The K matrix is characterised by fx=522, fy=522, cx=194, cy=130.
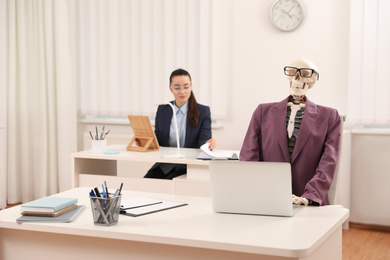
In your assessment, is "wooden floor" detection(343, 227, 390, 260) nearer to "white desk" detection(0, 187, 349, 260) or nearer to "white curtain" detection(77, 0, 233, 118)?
"white curtain" detection(77, 0, 233, 118)

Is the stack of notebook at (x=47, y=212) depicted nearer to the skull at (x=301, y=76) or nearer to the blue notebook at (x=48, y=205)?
the blue notebook at (x=48, y=205)

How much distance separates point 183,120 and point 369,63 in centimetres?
169

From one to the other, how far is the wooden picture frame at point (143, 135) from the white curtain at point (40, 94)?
172 cm

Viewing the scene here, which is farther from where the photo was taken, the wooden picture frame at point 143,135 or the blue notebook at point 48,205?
the wooden picture frame at point 143,135

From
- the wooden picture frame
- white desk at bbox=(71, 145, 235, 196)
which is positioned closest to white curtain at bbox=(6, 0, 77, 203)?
white desk at bbox=(71, 145, 235, 196)

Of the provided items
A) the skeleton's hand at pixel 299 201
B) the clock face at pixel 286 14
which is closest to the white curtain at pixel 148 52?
the clock face at pixel 286 14

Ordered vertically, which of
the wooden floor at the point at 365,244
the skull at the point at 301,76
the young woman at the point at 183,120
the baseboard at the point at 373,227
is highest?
the skull at the point at 301,76

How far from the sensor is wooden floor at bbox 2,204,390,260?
3.87 metres

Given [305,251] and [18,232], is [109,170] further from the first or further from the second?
[305,251]

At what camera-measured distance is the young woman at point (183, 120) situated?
413 centimetres

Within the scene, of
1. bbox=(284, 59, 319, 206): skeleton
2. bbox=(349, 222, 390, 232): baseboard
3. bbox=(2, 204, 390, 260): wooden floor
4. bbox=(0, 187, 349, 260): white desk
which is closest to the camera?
bbox=(0, 187, 349, 260): white desk

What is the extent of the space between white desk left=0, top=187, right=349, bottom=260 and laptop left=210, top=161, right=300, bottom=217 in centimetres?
4

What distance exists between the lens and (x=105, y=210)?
6.42 feet

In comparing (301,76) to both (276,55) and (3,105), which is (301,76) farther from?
(3,105)
